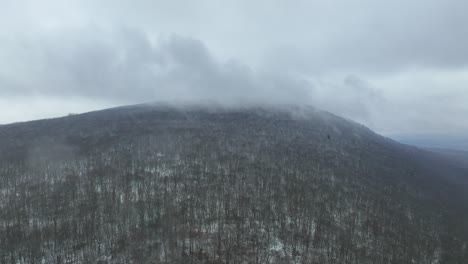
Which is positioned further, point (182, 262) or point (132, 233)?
point (132, 233)

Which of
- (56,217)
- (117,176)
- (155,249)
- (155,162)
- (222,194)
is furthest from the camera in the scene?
(155,162)

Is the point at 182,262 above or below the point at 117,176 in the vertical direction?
below

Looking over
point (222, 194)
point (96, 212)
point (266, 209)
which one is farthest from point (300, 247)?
point (96, 212)

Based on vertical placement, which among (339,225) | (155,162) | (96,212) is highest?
(155,162)

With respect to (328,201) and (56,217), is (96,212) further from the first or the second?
(328,201)

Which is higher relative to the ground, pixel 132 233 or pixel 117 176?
pixel 117 176

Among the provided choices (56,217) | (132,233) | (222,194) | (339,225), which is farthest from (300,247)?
(56,217)

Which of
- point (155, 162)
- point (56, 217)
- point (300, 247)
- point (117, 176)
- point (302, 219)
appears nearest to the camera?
point (300, 247)

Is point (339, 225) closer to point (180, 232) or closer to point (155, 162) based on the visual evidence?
point (180, 232)

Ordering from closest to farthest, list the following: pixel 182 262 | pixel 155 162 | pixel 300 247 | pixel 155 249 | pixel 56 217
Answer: pixel 182 262, pixel 155 249, pixel 300 247, pixel 56 217, pixel 155 162
